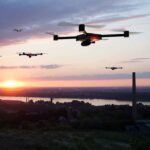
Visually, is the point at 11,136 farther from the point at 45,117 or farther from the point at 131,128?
the point at 45,117

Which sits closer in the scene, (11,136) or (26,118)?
(11,136)

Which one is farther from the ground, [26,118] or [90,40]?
[90,40]

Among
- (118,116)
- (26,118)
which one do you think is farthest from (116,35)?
(118,116)

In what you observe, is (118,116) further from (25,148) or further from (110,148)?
(25,148)

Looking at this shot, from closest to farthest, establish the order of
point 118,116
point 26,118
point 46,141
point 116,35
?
point 116,35
point 46,141
point 26,118
point 118,116

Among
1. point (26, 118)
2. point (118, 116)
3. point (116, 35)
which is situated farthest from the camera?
point (118, 116)

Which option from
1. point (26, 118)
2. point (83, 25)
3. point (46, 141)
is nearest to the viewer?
point (83, 25)

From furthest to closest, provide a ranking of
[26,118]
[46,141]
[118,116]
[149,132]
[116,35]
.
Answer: [118,116]
[26,118]
[149,132]
[46,141]
[116,35]

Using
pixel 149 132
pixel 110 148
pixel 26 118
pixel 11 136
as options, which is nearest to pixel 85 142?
pixel 110 148

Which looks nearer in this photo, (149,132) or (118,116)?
(149,132)
